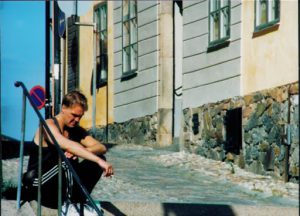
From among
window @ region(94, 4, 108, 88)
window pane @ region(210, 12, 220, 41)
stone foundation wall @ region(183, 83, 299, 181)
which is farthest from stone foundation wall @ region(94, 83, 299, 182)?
window pane @ region(210, 12, 220, 41)

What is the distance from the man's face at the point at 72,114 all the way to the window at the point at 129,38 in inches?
266

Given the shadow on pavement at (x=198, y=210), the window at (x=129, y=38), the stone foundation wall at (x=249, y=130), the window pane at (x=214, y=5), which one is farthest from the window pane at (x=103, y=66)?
the shadow on pavement at (x=198, y=210)

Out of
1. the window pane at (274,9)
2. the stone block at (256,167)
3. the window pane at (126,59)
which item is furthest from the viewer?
the window pane at (126,59)

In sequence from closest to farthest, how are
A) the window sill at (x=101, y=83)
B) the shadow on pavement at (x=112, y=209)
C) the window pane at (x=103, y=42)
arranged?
1. the shadow on pavement at (x=112, y=209)
2. the window sill at (x=101, y=83)
3. the window pane at (x=103, y=42)

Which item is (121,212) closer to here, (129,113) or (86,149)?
(86,149)

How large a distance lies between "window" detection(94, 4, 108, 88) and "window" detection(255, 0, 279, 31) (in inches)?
115

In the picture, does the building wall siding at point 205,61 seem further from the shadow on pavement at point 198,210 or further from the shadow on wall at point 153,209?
the shadow on wall at point 153,209

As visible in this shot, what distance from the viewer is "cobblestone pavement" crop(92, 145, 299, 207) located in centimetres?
865

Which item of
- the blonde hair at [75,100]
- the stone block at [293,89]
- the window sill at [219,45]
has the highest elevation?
the window sill at [219,45]

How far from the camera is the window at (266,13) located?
10.2 m

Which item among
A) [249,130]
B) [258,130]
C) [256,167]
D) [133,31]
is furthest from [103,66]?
[256,167]

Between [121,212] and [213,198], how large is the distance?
175cm

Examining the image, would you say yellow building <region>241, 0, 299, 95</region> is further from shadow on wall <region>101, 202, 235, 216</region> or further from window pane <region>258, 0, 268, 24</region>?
shadow on wall <region>101, 202, 235, 216</region>

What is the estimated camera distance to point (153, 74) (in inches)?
531
